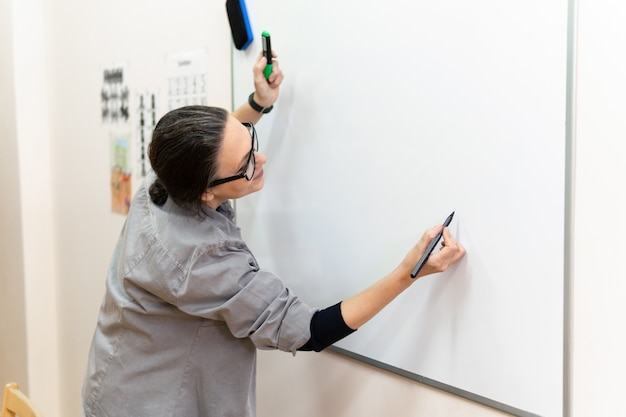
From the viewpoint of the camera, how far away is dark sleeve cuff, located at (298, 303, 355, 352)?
3.51ft

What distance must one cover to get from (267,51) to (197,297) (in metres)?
0.60

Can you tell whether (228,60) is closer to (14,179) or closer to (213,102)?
(213,102)

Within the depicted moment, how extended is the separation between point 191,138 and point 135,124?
97 cm

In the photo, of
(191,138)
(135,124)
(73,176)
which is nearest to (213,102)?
(135,124)

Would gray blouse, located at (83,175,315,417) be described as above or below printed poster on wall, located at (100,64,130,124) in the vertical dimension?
below

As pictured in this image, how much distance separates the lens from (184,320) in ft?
3.89

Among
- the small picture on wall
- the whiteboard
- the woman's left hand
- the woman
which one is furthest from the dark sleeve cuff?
the small picture on wall

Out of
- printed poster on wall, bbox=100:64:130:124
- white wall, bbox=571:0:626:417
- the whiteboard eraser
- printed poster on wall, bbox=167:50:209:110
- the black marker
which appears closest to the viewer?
white wall, bbox=571:0:626:417

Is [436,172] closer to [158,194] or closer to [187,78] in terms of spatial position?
[158,194]

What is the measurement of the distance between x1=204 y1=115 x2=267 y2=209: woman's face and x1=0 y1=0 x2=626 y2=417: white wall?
0.48 meters

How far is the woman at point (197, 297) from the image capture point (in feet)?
3.50

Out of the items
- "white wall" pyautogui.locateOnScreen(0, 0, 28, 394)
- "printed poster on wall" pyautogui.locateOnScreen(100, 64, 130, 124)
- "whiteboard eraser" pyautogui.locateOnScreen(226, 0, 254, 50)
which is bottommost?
"white wall" pyautogui.locateOnScreen(0, 0, 28, 394)

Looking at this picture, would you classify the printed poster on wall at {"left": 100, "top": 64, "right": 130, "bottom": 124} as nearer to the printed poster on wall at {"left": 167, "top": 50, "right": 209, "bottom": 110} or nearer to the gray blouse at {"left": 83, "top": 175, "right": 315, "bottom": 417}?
the printed poster on wall at {"left": 167, "top": 50, "right": 209, "bottom": 110}

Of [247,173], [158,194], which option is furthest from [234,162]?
[158,194]
